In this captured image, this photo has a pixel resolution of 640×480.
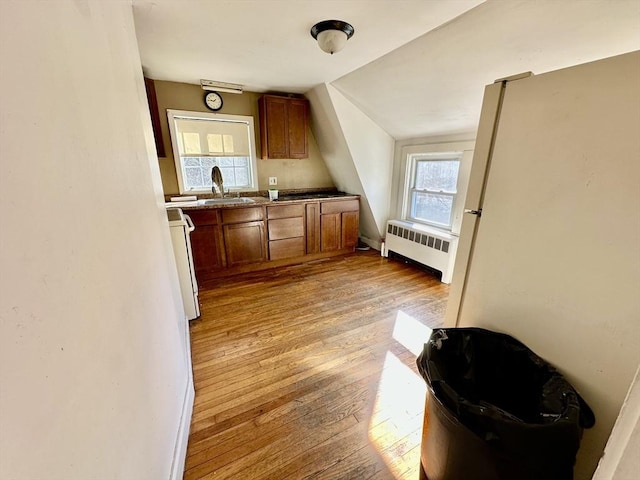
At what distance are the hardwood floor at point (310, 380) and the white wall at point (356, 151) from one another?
132cm

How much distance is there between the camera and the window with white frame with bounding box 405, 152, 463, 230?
120 inches

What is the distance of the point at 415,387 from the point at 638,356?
1.07 m

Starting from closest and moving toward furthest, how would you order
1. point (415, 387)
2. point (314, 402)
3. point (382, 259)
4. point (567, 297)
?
1. point (567, 297)
2. point (314, 402)
3. point (415, 387)
4. point (382, 259)

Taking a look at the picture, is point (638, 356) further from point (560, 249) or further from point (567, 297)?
point (560, 249)

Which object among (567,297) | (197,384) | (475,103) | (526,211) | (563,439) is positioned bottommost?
(197,384)

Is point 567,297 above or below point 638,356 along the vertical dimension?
above

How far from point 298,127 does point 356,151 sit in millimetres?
828

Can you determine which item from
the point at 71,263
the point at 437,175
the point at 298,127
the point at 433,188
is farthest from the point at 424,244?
the point at 71,263

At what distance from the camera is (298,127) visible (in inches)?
136

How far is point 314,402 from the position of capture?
1.51m

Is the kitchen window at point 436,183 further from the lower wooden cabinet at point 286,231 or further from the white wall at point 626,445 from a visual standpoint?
the white wall at point 626,445

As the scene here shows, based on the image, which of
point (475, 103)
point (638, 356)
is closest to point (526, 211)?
point (638, 356)

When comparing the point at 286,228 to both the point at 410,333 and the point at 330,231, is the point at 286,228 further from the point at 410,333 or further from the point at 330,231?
the point at 410,333

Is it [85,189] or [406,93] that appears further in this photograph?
[406,93]
